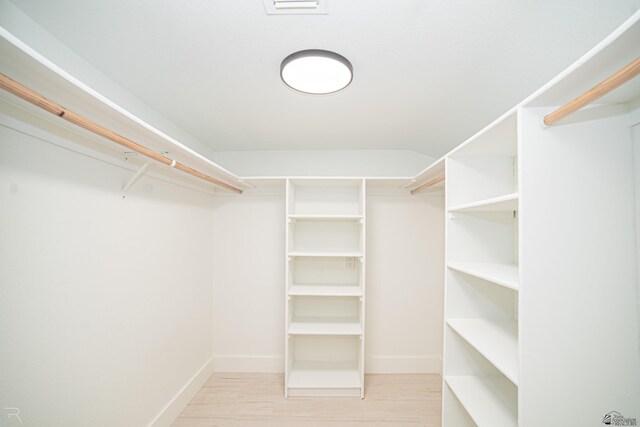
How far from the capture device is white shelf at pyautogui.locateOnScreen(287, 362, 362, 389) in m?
2.48

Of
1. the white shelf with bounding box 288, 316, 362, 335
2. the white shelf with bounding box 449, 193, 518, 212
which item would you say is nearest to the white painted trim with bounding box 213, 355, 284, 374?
the white shelf with bounding box 288, 316, 362, 335

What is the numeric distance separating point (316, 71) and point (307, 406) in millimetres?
2550

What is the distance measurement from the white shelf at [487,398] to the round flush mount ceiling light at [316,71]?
71.3 inches

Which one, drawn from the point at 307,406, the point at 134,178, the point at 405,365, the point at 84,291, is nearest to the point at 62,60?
the point at 134,178

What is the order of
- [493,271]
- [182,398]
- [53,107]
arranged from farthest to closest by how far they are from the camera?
[182,398] < [493,271] < [53,107]

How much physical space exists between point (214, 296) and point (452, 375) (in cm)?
230

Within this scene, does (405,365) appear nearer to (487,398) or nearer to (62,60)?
(487,398)

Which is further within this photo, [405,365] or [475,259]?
[405,365]

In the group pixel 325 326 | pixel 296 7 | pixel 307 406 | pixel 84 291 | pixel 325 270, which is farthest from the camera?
pixel 325 270

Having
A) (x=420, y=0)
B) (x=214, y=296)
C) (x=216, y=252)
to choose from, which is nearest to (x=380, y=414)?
(x=214, y=296)

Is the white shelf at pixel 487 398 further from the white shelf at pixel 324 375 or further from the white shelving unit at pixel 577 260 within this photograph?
the white shelf at pixel 324 375

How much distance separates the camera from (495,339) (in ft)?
4.67

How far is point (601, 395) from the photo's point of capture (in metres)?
0.94

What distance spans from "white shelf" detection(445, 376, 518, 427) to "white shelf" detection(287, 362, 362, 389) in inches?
44.9
